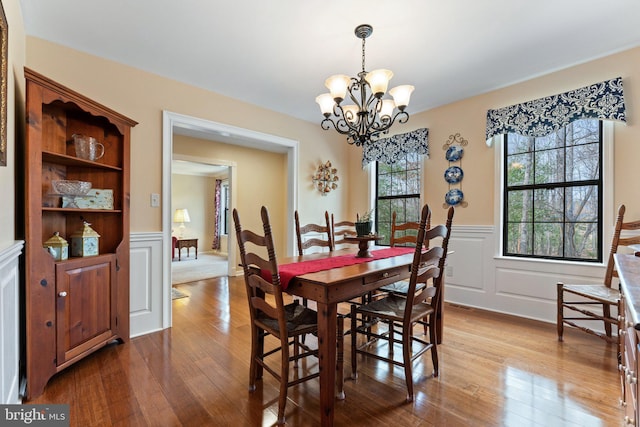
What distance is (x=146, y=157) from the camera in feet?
8.95

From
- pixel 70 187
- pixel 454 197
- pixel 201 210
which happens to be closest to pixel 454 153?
pixel 454 197

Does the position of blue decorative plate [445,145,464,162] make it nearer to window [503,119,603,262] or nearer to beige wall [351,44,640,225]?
beige wall [351,44,640,225]

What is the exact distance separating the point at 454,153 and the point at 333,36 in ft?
6.92

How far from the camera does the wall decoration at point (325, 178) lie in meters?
4.31

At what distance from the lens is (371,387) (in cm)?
185

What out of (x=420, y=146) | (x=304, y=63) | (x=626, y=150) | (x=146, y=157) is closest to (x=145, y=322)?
(x=146, y=157)

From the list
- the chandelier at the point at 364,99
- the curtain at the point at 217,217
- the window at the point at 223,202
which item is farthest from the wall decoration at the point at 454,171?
the curtain at the point at 217,217

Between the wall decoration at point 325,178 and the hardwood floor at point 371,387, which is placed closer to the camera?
the hardwood floor at point 371,387

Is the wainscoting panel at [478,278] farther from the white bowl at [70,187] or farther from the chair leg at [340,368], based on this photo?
the chair leg at [340,368]

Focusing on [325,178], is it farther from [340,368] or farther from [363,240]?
[340,368]

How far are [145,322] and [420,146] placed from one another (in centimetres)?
365

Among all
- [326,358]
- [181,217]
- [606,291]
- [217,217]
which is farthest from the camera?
[217,217]

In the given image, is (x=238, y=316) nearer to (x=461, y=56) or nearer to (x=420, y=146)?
(x=420, y=146)

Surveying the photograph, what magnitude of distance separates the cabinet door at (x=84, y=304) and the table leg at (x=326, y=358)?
1.74 metres
